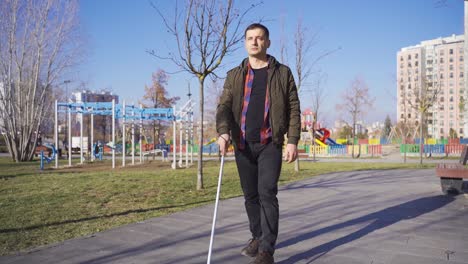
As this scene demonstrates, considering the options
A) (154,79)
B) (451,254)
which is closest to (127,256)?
(451,254)

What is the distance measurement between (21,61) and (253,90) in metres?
24.5

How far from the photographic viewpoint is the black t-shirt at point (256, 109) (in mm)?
3268

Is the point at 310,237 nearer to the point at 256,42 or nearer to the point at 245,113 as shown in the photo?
the point at 245,113

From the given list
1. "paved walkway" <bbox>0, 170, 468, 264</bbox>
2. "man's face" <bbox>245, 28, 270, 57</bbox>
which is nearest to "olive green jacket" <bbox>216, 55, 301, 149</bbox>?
"man's face" <bbox>245, 28, 270, 57</bbox>

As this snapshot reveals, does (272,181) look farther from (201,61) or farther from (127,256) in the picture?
(201,61)

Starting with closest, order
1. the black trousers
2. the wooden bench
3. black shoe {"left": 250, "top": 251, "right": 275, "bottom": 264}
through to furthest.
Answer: black shoe {"left": 250, "top": 251, "right": 275, "bottom": 264} → the black trousers → the wooden bench

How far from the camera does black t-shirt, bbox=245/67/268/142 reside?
10.7ft

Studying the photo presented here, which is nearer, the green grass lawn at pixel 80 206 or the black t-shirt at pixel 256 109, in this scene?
the black t-shirt at pixel 256 109

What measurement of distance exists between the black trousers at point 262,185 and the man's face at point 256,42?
807mm

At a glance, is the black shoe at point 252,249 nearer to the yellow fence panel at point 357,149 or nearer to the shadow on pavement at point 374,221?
the shadow on pavement at point 374,221

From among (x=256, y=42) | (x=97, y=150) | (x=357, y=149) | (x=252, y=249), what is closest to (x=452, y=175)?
(x=252, y=249)

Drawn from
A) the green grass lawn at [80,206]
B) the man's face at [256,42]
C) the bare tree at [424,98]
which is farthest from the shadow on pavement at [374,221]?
the bare tree at [424,98]

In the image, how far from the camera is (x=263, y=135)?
10.6 feet

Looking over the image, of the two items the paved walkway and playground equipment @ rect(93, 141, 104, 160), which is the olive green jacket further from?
playground equipment @ rect(93, 141, 104, 160)
